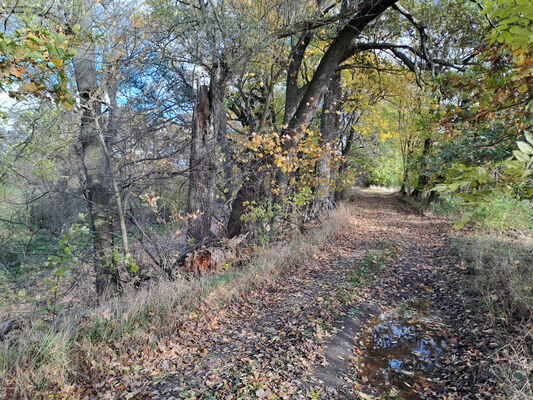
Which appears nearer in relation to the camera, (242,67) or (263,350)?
(263,350)

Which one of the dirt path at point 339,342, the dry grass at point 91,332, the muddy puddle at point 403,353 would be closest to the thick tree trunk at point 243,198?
the dirt path at point 339,342

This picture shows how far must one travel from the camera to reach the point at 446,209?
46.6ft

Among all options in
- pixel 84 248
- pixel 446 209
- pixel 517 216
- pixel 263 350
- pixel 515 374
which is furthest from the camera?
pixel 446 209

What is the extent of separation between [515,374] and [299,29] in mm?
7218

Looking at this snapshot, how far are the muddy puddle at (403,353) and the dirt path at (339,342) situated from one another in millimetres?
14

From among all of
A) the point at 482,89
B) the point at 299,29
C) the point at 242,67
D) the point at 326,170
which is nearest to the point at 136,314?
the point at 482,89

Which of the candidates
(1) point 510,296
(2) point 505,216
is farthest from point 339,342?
(2) point 505,216

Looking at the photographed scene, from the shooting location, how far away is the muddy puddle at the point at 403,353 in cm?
354

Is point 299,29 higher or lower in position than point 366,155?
higher

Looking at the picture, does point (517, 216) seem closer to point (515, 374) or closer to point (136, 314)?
point (515, 374)

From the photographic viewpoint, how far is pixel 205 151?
21.5 ft

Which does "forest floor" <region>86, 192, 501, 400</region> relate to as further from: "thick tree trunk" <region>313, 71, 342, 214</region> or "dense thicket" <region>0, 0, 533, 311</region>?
"thick tree trunk" <region>313, 71, 342, 214</region>

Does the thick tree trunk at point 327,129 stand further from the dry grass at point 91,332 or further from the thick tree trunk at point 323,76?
the dry grass at point 91,332

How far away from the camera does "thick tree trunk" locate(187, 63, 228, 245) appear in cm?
652
